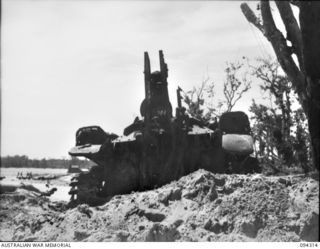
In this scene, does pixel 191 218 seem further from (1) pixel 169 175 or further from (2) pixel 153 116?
(2) pixel 153 116

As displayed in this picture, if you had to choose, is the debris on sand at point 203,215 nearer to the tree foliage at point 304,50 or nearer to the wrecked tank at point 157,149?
the tree foliage at point 304,50

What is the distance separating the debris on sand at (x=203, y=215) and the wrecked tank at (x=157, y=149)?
1.98 meters

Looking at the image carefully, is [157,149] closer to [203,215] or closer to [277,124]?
[203,215]

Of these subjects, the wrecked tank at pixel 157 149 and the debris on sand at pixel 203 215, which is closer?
the debris on sand at pixel 203 215

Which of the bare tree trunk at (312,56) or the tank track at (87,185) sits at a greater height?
the bare tree trunk at (312,56)

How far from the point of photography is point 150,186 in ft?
32.2

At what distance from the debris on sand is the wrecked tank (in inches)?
77.8

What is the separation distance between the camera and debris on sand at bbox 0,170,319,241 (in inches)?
230

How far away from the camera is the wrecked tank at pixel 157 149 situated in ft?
32.6

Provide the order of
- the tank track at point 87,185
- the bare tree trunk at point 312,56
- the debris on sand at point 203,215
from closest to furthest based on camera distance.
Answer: the debris on sand at point 203,215 < the bare tree trunk at point 312,56 < the tank track at point 87,185

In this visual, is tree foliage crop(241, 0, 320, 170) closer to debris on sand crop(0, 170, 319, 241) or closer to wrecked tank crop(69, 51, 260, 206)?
debris on sand crop(0, 170, 319, 241)

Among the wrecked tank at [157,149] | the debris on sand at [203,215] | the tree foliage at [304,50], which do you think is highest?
the tree foliage at [304,50]

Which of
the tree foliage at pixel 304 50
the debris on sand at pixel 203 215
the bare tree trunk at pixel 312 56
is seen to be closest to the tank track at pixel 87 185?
the debris on sand at pixel 203 215

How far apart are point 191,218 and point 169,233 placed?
39cm
